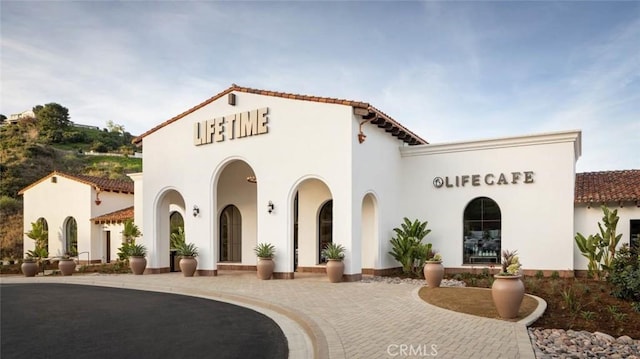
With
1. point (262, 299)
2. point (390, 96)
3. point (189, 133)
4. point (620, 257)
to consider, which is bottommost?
point (262, 299)

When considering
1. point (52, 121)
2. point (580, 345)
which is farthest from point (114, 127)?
point (580, 345)

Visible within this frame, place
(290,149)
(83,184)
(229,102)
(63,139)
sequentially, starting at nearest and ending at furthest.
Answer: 1. (290,149)
2. (229,102)
3. (83,184)
4. (63,139)

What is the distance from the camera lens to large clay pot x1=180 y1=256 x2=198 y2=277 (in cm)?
1884

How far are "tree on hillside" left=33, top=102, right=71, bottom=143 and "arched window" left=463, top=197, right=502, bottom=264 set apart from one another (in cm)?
6351

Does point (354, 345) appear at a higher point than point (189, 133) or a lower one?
lower

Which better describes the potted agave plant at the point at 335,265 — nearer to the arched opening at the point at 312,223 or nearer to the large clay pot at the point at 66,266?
the arched opening at the point at 312,223

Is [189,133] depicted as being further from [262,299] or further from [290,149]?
[262,299]

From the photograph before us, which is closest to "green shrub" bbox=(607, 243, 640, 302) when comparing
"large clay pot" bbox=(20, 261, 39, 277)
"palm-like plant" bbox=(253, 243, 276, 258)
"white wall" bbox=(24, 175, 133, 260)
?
"palm-like plant" bbox=(253, 243, 276, 258)

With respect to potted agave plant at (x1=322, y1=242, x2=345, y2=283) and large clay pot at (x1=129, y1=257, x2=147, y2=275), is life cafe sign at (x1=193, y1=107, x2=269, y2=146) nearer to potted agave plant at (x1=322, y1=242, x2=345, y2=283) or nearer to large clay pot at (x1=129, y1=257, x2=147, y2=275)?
potted agave plant at (x1=322, y1=242, x2=345, y2=283)

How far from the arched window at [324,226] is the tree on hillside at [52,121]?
191 feet

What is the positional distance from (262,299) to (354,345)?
18.1 ft

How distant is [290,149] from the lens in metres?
17.8

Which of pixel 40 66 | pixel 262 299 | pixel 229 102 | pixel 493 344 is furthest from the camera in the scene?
pixel 229 102

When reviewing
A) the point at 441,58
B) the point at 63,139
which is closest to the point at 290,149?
the point at 441,58
